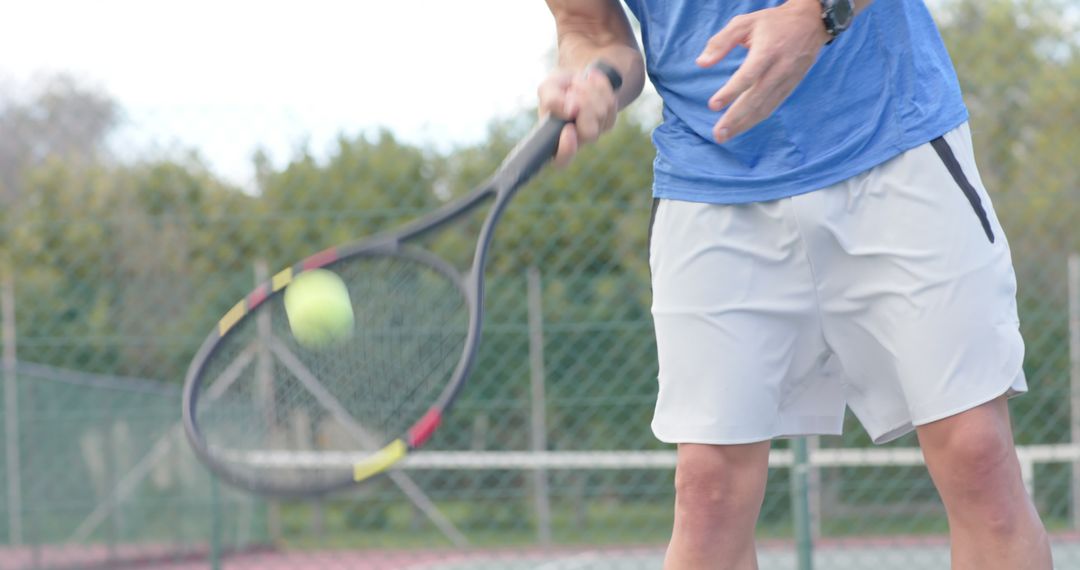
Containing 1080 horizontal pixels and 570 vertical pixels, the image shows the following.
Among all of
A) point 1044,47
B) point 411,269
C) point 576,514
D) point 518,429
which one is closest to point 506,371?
point 518,429

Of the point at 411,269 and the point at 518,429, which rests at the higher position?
the point at 411,269

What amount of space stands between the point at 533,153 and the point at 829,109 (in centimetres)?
41

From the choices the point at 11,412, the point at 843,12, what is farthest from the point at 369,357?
the point at 11,412

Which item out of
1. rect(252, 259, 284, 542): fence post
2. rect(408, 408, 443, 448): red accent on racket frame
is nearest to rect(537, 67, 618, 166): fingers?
rect(408, 408, 443, 448): red accent on racket frame

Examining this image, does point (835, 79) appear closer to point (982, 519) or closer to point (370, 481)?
point (982, 519)

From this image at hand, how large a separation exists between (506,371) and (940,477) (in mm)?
3006

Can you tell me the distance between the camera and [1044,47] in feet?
14.0

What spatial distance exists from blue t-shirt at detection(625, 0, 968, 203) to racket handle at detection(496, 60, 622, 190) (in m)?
0.15

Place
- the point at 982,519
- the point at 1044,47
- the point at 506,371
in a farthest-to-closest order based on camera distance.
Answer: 1. the point at 506,371
2. the point at 1044,47
3. the point at 982,519

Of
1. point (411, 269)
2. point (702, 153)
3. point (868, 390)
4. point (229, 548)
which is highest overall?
point (702, 153)

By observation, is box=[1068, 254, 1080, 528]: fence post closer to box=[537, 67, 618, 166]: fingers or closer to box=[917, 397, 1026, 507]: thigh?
box=[917, 397, 1026, 507]: thigh

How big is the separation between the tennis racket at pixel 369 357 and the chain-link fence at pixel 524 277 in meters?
1.12

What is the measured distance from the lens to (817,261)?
1.79 meters

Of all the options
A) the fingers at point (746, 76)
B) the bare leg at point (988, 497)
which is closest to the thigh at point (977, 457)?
the bare leg at point (988, 497)
